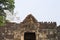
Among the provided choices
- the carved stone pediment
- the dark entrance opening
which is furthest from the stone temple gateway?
the dark entrance opening

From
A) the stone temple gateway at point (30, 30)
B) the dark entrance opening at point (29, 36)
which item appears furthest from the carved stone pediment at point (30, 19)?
the dark entrance opening at point (29, 36)

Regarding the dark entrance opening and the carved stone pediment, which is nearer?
the carved stone pediment

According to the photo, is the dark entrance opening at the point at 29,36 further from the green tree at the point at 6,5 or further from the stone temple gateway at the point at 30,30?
the green tree at the point at 6,5

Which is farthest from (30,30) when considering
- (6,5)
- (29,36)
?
(6,5)

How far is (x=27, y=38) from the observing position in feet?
46.9

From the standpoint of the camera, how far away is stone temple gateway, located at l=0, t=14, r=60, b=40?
13.8 metres

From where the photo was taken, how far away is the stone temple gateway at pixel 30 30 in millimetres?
13836

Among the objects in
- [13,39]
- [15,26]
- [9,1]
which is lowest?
[13,39]

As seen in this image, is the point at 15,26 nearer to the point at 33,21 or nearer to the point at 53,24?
the point at 33,21

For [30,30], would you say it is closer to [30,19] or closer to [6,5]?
[30,19]

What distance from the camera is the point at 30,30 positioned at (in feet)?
45.3

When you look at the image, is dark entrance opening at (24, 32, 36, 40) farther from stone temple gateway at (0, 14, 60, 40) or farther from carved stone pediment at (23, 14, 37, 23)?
carved stone pediment at (23, 14, 37, 23)

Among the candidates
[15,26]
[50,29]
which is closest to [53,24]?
[50,29]

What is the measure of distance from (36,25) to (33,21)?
33cm
